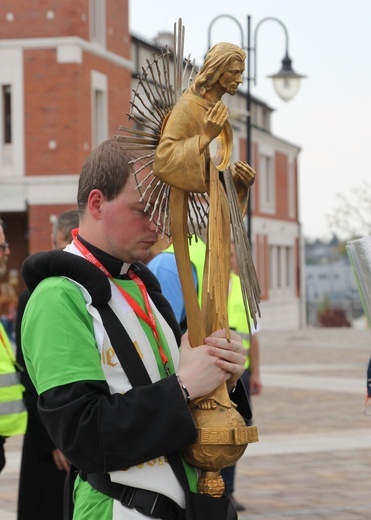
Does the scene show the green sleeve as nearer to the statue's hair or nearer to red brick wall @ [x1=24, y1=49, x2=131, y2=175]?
the statue's hair

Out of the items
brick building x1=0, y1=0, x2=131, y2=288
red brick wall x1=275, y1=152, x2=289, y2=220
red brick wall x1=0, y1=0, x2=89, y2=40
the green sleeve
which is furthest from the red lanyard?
red brick wall x1=275, y1=152, x2=289, y2=220

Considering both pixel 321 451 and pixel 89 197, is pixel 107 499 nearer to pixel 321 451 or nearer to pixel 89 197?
pixel 89 197

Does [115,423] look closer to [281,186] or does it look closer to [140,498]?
[140,498]

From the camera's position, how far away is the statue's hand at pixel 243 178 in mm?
3059

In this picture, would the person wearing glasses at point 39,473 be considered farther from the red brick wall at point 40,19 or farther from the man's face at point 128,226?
the red brick wall at point 40,19

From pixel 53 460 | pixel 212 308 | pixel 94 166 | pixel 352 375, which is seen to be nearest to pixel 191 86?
pixel 94 166

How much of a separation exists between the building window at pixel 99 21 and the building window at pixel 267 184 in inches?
639

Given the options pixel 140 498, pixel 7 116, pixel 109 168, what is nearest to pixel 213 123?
pixel 109 168

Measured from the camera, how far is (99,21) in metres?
35.0

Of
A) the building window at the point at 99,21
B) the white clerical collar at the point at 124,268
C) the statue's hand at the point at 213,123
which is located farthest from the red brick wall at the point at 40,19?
the statue's hand at the point at 213,123

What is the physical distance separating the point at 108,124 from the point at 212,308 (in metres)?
32.7

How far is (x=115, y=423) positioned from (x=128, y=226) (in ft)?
1.72

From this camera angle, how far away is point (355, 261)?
5.15m

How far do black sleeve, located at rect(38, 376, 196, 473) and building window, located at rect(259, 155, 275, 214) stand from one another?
A: 47.4 meters
